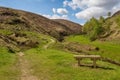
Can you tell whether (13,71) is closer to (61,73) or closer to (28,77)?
(28,77)

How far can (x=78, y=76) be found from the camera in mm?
26891

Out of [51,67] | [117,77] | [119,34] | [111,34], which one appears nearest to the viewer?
[117,77]

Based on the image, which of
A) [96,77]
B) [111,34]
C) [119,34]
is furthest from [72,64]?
[111,34]

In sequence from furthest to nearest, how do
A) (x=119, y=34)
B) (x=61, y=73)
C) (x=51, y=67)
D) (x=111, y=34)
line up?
(x=111, y=34), (x=119, y=34), (x=51, y=67), (x=61, y=73)

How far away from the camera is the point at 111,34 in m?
153

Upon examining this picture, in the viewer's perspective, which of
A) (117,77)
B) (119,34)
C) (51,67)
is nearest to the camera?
(117,77)

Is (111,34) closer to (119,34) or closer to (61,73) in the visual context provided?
(119,34)

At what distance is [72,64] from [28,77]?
27.8 feet

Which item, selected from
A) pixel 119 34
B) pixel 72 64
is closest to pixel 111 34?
pixel 119 34

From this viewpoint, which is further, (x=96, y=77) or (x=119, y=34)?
(x=119, y=34)

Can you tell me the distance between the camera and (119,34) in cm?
14288

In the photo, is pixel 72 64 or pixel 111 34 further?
pixel 111 34

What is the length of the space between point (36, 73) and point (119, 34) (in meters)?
120

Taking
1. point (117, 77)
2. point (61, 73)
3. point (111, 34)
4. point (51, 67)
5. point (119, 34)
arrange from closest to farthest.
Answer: point (117, 77)
point (61, 73)
point (51, 67)
point (119, 34)
point (111, 34)
